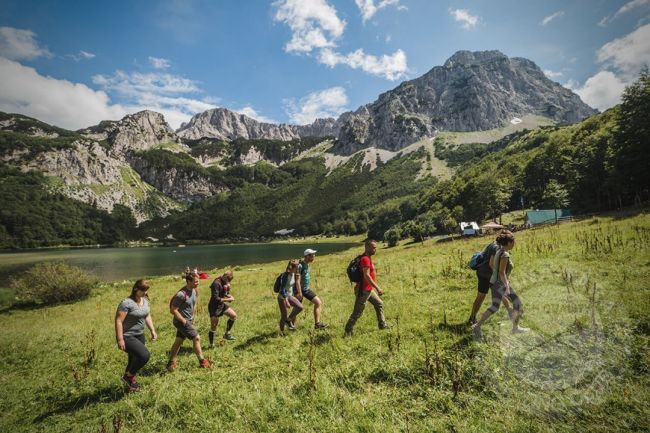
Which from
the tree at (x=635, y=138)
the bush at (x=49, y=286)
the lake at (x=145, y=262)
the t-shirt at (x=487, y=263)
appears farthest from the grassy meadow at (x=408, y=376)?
the tree at (x=635, y=138)

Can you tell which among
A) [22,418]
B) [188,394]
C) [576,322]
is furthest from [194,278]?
[576,322]

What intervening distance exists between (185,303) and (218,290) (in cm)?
217

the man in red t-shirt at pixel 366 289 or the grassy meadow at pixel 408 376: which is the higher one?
the man in red t-shirt at pixel 366 289

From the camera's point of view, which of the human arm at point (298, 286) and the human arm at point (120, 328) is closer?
the human arm at point (120, 328)

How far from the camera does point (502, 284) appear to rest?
28.5 ft

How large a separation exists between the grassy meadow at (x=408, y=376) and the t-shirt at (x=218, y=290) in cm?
177

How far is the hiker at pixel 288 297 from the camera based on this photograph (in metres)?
12.3

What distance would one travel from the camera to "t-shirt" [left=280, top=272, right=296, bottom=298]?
41.3 feet

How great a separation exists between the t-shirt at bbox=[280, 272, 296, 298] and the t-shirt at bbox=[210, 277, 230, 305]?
7.35ft

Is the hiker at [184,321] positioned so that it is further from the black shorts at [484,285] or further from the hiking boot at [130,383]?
the black shorts at [484,285]

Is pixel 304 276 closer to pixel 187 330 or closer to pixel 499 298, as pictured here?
pixel 187 330

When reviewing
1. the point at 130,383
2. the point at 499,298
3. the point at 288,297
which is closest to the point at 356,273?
the point at 288,297

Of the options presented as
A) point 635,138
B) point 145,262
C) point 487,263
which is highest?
point 635,138

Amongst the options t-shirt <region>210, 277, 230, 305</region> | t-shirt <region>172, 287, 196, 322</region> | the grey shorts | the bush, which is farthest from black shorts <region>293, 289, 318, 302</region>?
the bush
